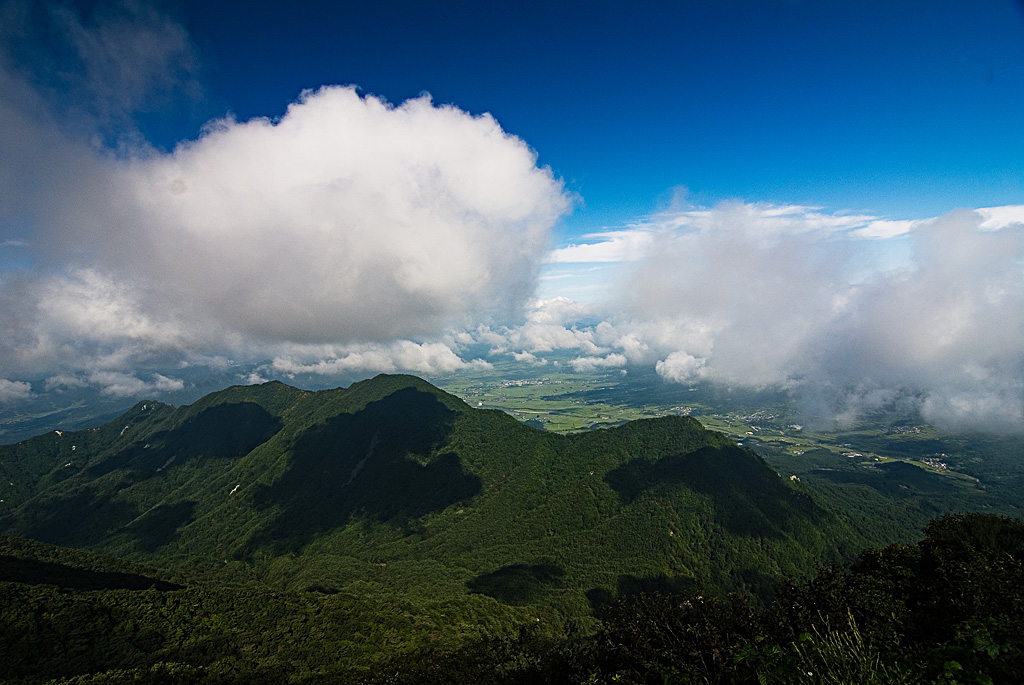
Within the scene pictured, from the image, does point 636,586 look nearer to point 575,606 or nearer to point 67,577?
point 575,606

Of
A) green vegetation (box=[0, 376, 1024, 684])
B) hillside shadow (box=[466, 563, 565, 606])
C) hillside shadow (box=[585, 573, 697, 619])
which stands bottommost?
hillside shadow (box=[585, 573, 697, 619])

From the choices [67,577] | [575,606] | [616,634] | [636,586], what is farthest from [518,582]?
[616,634]

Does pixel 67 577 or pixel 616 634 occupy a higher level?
pixel 616 634

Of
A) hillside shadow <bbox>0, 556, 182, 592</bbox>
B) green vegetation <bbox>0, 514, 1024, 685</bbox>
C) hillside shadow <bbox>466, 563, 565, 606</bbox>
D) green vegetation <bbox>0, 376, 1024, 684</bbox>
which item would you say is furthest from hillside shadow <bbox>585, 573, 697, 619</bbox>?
hillside shadow <bbox>0, 556, 182, 592</bbox>

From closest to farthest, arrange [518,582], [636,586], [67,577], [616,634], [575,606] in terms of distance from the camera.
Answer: [616,634] < [67,577] < [575,606] < [636,586] < [518,582]

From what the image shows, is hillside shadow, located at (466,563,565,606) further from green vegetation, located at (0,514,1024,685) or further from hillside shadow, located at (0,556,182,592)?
hillside shadow, located at (0,556,182,592)

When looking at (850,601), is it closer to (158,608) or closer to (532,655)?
(532,655)

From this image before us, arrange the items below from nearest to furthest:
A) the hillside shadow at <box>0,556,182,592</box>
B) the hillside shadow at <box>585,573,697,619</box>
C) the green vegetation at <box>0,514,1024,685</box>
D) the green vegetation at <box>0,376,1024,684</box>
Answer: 1. the green vegetation at <box>0,514,1024,685</box>
2. the green vegetation at <box>0,376,1024,684</box>
3. the hillside shadow at <box>0,556,182,592</box>
4. the hillside shadow at <box>585,573,697,619</box>

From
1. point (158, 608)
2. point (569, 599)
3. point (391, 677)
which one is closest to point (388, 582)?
point (569, 599)

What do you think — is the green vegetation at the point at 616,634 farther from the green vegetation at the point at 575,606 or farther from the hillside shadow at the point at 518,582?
the hillside shadow at the point at 518,582
